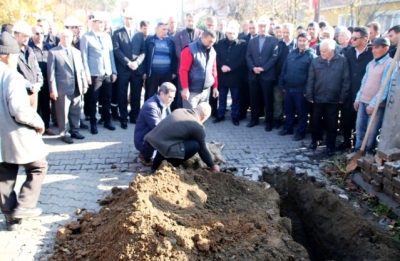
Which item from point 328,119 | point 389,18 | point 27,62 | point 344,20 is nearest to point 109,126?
point 27,62

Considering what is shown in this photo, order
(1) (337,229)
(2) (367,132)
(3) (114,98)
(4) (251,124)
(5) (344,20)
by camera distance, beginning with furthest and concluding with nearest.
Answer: (5) (344,20) → (3) (114,98) → (4) (251,124) → (2) (367,132) → (1) (337,229)

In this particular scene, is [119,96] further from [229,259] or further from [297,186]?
[229,259]

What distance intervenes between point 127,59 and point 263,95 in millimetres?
3135

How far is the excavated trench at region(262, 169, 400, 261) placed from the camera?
13.3ft

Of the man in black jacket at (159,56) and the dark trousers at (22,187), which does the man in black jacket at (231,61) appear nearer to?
the man in black jacket at (159,56)

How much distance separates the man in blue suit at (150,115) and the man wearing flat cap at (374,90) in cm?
314

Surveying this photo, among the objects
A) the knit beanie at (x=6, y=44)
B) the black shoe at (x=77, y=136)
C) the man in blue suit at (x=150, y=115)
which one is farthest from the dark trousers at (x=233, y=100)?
the knit beanie at (x=6, y=44)

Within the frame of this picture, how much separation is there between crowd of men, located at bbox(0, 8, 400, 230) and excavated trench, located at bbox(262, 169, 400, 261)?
4.25ft

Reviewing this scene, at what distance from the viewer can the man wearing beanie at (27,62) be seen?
6555 millimetres

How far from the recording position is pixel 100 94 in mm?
7980

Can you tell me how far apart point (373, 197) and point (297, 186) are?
1073 millimetres

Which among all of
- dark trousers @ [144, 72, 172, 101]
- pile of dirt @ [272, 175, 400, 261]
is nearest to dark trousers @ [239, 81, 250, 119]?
dark trousers @ [144, 72, 172, 101]

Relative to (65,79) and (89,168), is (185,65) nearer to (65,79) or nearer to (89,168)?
(65,79)

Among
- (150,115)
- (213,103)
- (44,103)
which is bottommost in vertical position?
(213,103)
